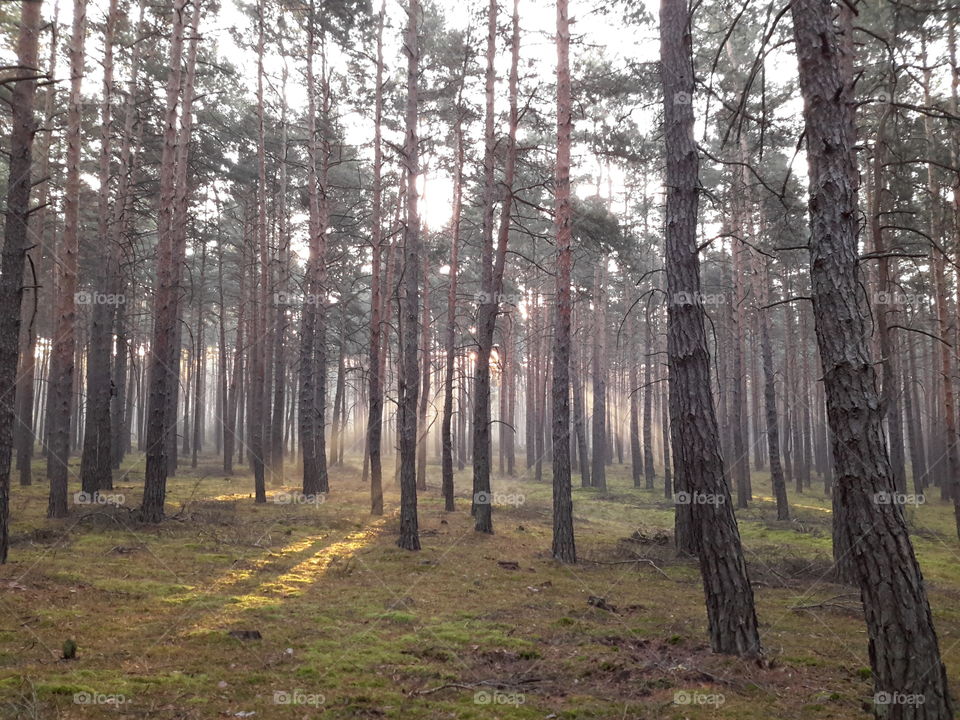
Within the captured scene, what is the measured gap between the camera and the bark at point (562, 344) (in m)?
11.9

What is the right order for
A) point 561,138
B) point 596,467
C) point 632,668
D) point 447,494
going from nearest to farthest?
point 632,668
point 561,138
point 447,494
point 596,467

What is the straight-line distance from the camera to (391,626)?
7609 mm

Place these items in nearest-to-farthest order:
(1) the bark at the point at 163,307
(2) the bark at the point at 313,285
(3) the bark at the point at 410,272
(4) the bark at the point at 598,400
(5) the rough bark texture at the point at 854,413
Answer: (5) the rough bark texture at the point at 854,413, (3) the bark at the point at 410,272, (1) the bark at the point at 163,307, (2) the bark at the point at 313,285, (4) the bark at the point at 598,400

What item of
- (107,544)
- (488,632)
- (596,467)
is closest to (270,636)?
(488,632)

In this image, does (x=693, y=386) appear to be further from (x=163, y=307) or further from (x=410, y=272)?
(x=163, y=307)

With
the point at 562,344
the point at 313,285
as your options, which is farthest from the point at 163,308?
the point at 562,344

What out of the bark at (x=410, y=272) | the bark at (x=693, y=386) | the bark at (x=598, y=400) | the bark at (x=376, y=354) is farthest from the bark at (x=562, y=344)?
the bark at (x=598, y=400)

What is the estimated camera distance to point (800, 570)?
458 inches

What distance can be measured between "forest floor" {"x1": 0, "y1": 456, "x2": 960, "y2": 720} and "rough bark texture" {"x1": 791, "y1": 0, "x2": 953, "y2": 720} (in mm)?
1015

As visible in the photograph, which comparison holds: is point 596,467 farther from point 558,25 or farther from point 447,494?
point 558,25

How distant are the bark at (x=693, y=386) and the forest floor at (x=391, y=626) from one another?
0.56 metres

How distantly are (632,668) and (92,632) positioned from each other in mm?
5466

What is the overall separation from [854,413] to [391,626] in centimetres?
554

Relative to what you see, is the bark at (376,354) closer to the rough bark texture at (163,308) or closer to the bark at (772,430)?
the rough bark texture at (163,308)
